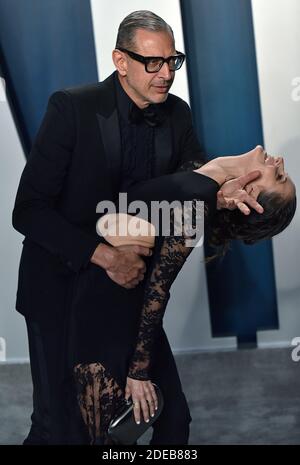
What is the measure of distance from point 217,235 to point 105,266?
0.29 metres

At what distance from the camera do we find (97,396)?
2184 mm

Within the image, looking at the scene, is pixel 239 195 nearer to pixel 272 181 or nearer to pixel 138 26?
pixel 272 181

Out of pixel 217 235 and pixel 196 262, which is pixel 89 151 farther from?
pixel 196 262

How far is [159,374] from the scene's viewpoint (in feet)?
7.66

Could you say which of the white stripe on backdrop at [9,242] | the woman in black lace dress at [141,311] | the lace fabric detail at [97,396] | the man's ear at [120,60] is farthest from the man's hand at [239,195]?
the white stripe on backdrop at [9,242]

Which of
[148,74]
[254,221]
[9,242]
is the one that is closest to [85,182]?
[148,74]

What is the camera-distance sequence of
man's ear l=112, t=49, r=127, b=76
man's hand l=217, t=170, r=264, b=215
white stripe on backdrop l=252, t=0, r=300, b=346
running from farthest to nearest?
white stripe on backdrop l=252, t=0, r=300, b=346
man's ear l=112, t=49, r=127, b=76
man's hand l=217, t=170, r=264, b=215

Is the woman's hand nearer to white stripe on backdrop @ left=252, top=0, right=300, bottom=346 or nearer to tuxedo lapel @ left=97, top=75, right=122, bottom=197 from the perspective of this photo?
tuxedo lapel @ left=97, top=75, right=122, bottom=197

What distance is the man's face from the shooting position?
224cm

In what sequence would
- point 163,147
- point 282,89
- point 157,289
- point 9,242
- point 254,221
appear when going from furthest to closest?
point 9,242 → point 282,89 → point 163,147 → point 254,221 → point 157,289

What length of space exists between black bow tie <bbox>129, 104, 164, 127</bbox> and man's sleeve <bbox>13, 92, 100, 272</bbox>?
0.15m

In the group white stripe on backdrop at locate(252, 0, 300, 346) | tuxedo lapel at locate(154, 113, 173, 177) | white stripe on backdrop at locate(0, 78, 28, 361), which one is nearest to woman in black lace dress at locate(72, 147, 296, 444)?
tuxedo lapel at locate(154, 113, 173, 177)

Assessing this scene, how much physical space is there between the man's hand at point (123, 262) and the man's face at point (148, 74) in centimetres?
37

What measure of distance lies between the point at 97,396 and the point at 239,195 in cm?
57
